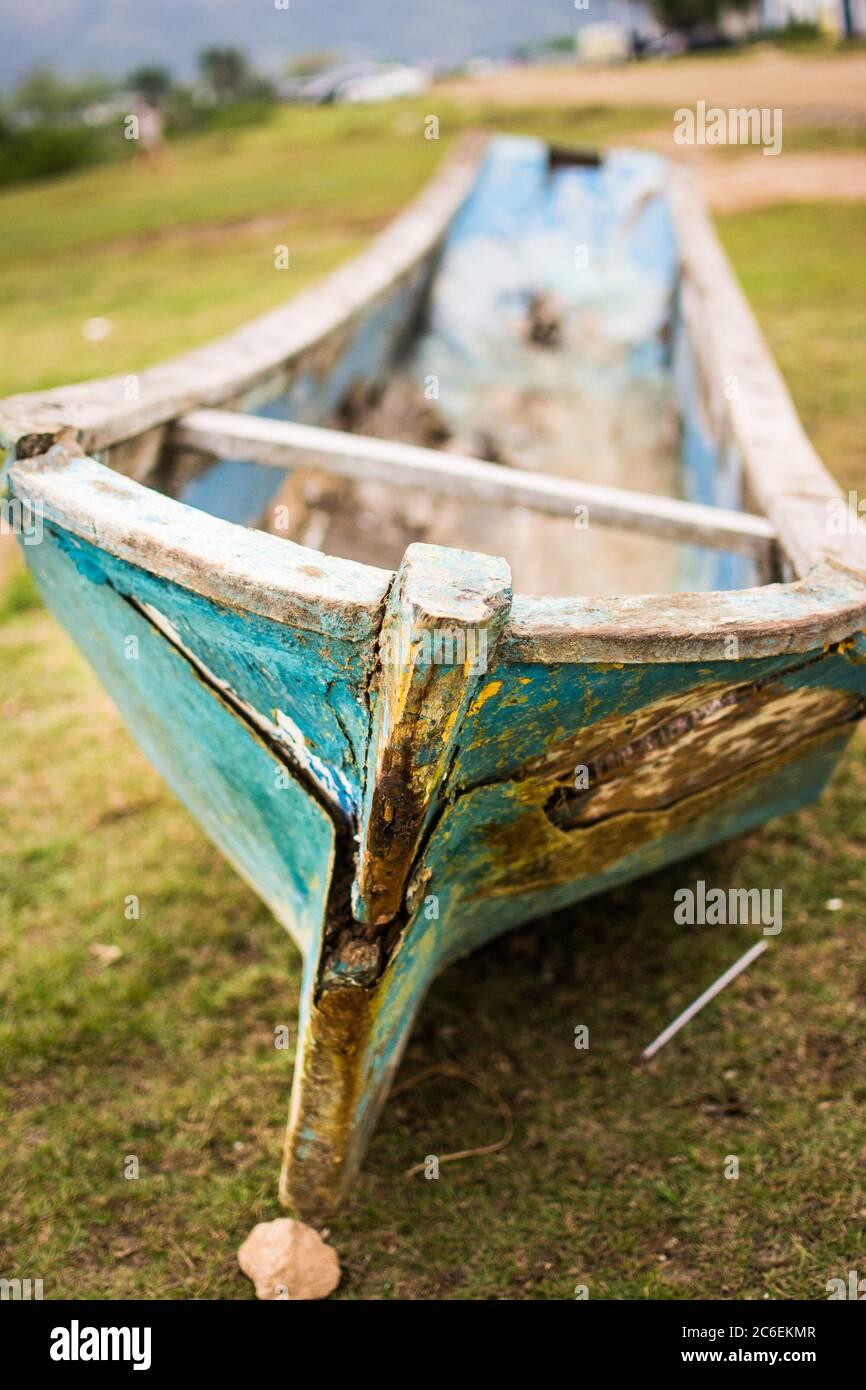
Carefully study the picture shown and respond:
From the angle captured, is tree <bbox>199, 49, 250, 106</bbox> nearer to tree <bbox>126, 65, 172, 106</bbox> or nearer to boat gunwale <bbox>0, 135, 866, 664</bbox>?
tree <bbox>126, 65, 172, 106</bbox>

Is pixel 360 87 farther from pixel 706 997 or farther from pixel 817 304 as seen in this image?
pixel 706 997

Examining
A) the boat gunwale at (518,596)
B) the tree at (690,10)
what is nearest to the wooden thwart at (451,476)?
the boat gunwale at (518,596)

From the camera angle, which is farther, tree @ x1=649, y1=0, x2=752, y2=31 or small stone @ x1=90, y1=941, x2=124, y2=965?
tree @ x1=649, y1=0, x2=752, y2=31

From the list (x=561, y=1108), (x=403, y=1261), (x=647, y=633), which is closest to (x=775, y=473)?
(x=647, y=633)

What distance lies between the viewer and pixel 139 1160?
6.24 ft

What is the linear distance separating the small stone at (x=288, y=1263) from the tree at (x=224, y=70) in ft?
123

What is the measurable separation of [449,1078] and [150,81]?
33.9 m

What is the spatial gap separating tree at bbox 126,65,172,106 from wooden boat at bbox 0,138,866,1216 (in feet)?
103

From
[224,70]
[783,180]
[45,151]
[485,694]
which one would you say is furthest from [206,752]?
[224,70]

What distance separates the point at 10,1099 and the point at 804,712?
1713 mm

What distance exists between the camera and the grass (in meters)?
1.75

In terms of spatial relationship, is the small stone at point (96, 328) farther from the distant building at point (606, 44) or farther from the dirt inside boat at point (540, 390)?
the distant building at point (606, 44)

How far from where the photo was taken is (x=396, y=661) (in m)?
1.19

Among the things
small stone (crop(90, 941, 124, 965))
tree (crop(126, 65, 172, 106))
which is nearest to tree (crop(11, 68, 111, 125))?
tree (crop(126, 65, 172, 106))
